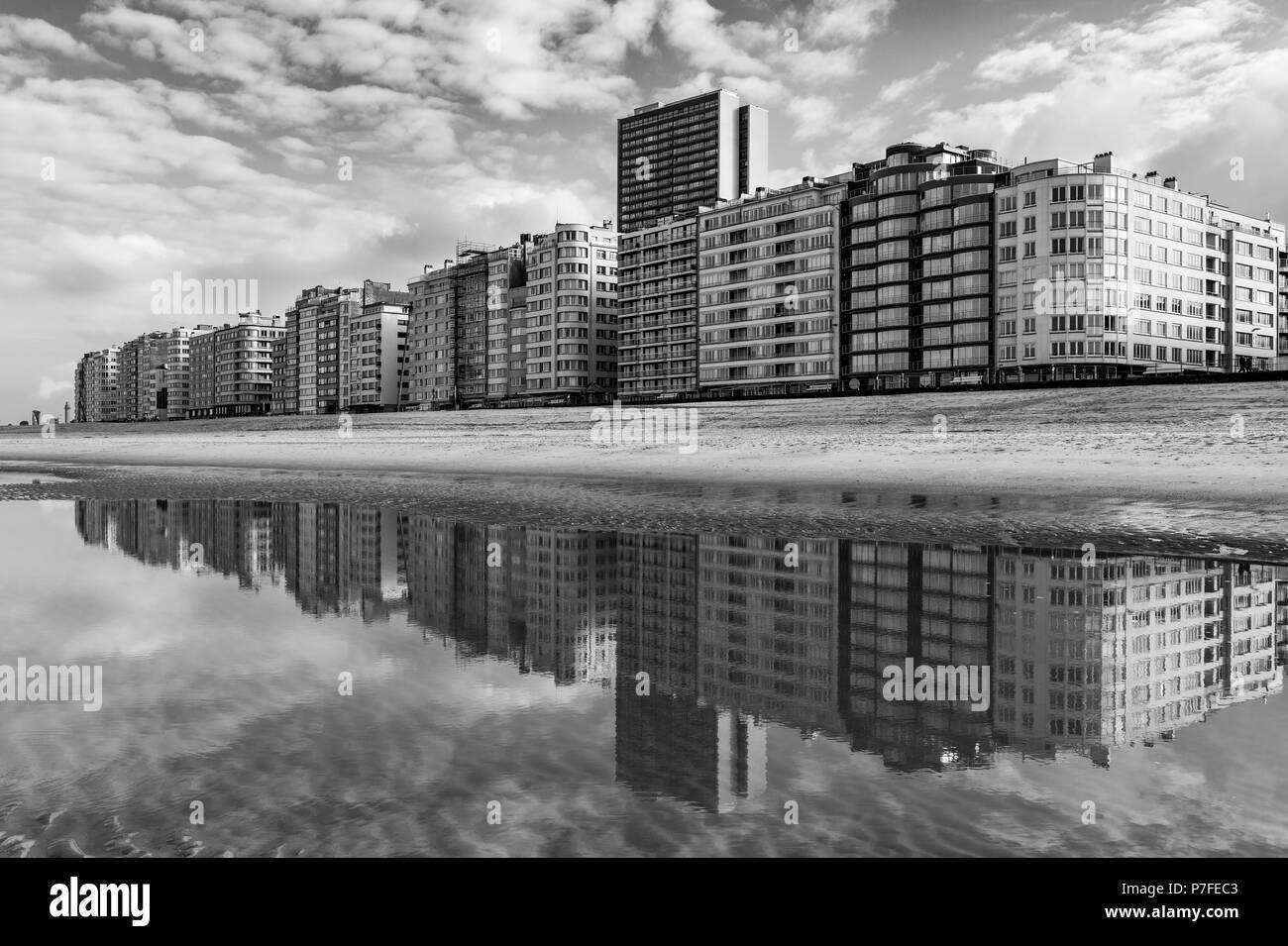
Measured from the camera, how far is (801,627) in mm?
13672

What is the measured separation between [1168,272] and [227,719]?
122594 millimetres

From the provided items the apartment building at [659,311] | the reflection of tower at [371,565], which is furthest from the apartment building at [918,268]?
the reflection of tower at [371,565]

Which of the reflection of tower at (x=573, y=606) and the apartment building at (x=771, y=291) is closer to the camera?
the reflection of tower at (x=573, y=606)

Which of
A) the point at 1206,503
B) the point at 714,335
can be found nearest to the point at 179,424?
the point at 714,335

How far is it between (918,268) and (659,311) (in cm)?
4965

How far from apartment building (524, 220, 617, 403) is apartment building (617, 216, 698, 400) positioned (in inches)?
274

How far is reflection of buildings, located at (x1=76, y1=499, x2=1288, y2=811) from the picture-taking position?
879 cm

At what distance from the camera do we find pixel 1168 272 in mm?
108500

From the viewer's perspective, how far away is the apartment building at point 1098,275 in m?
101

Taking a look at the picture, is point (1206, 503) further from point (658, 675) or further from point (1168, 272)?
point (1168, 272)

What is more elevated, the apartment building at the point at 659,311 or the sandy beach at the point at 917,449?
the apartment building at the point at 659,311

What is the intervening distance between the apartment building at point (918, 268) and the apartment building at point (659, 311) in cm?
3121

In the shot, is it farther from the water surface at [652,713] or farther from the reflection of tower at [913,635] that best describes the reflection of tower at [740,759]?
the reflection of tower at [913,635]

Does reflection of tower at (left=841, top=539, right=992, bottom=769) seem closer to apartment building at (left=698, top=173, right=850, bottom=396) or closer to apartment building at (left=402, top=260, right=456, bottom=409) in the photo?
apartment building at (left=698, top=173, right=850, bottom=396)
